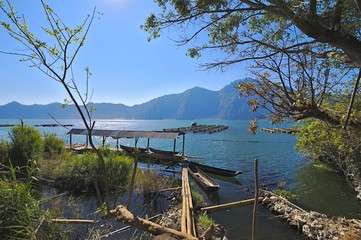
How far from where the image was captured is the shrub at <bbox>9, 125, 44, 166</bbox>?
12580 millimetres

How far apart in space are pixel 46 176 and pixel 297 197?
1461 centimetres

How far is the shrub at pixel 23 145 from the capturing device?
41.3 feet

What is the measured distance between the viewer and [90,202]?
35.2 feet

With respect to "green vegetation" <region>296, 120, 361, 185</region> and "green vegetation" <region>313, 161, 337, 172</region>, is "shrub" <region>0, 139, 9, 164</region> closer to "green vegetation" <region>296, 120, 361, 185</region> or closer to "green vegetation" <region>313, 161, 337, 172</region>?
"green vegetation" <region>296, 120, 361, 185</region>

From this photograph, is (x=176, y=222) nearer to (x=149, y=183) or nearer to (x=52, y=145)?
(x=149, y=183)

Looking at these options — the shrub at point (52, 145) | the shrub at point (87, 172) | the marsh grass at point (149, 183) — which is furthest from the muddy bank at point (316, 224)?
the shrub at point (52, 145)

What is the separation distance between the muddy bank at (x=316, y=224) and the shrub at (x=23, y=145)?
1292 centimetres

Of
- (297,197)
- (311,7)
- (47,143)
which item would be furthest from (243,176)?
(311,7)

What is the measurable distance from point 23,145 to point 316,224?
14.8 meters

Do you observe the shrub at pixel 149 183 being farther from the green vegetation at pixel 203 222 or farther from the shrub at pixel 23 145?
the shrub at pixel 23 145

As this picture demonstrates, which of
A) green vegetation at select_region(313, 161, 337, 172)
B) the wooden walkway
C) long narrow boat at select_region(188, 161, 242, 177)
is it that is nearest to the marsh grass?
the wooden walkway

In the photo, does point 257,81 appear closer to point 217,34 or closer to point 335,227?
point 217,34

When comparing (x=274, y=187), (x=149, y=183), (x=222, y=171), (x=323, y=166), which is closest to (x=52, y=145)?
(x=149, y=183)

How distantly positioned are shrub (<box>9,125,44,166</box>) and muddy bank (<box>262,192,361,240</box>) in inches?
509
